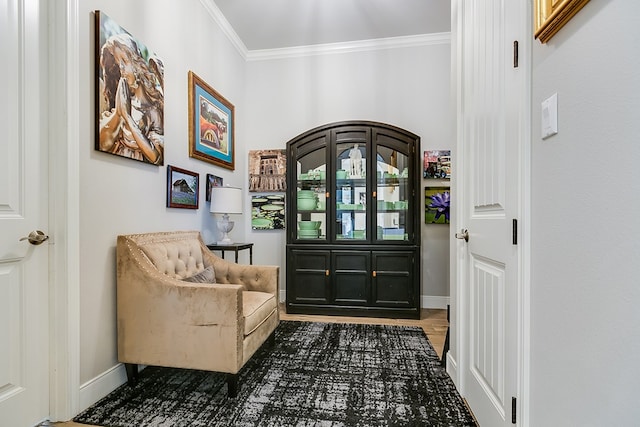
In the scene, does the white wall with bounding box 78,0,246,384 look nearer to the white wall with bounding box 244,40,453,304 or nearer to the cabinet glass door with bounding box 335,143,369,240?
the white wall with bounding box 244,40,453,304

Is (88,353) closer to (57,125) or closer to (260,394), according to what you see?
(260,394)

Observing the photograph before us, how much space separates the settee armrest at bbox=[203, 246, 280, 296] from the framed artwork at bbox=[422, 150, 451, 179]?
2155 millimetres

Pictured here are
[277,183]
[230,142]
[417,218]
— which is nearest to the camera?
[417,218]

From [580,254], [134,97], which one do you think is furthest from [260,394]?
[134,97]

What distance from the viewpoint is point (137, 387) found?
1.95 m

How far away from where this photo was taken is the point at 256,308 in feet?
6.99

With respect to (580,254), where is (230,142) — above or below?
above

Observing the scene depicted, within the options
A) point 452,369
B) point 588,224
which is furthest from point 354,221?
point 588,224

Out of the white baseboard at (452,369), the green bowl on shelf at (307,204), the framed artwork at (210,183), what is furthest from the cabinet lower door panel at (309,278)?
the white baseboard at (452,369)

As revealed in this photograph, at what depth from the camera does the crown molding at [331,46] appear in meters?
3.67

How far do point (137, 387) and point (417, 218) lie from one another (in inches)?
106

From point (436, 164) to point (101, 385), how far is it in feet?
11.5

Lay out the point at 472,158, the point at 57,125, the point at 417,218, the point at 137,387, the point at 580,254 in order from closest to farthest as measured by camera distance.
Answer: the point at 580,254 → the point at 57,125 → the point at 472,158 → the point at 137,387 → the point at 417,218

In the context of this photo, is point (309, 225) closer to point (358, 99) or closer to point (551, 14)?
point (358, 99)
